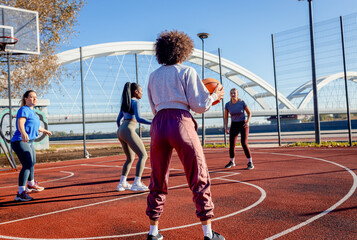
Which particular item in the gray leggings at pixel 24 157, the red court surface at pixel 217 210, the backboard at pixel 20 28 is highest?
the backboard at pixel 20 28

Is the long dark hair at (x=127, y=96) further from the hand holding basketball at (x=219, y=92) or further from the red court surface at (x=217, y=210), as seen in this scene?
the hand holding basketball at (x=219, y=92)

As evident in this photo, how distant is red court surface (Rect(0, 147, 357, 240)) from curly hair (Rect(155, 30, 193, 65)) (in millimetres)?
1805

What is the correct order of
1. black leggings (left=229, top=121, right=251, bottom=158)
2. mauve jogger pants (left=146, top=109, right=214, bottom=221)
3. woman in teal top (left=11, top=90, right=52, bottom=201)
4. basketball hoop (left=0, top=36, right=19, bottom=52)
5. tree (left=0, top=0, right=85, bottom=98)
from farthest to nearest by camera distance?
tree (left=0, top=0, right=85, bottom=98) < basketball hoop (left=0, top=36, right=19, bottom=52) < black leggings (left=229, top=121, right=251, bottom=158) < woman in teal top (left=11, top=90, right=52, bottom=201) < mauve jogger pants (left=146, top=109, right=214, bottom=221)

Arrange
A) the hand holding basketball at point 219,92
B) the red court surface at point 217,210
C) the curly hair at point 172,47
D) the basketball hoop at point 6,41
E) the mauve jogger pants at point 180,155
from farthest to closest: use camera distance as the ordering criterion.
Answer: the basketball hoop at point 6,41 < the red court surface at point 217,210 < the hand holding basketball at point 219,92 < the curly hair at point 172,47 < the mauve jogger pants at point 180,155

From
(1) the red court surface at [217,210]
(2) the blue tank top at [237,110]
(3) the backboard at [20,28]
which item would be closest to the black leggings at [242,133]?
Answer: (2) the blue tank top at [237,110]

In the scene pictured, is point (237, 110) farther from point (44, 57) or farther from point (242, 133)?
point (44, 57)

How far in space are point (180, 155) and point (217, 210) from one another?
5.60 ft

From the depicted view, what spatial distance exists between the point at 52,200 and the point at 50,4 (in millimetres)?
14011

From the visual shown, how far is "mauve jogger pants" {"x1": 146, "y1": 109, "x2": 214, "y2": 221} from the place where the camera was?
270 centimetres

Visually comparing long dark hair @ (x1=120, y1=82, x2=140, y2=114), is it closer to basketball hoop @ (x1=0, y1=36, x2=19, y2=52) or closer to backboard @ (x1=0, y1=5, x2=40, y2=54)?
basketball hoop @ (x1=0, y1=36, x2=19, y2=52)

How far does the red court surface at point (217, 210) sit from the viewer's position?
3.32 meters

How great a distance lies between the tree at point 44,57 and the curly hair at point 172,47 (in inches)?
601

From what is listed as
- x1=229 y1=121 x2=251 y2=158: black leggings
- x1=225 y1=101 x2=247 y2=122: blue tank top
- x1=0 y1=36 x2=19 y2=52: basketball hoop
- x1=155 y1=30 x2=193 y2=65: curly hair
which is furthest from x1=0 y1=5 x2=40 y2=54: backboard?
x1=155 y1=30 x2=193 y2=65: curly hair

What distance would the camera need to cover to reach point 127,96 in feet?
17.1
